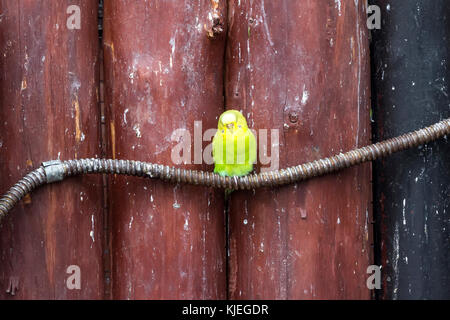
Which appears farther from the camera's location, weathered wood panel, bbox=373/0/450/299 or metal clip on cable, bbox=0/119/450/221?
weathered wood panel, bbox=373/0/450/299

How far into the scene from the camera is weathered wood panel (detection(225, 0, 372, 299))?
1210 millimetres

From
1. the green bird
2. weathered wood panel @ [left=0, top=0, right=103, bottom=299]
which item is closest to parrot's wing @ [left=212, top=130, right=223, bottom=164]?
the green bird

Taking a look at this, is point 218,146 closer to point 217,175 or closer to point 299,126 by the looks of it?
point 217,175

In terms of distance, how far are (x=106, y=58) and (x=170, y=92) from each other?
0.17m

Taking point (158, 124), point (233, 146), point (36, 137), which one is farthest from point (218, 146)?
point (36, 137)

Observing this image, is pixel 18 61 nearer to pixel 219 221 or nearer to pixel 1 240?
pixel 1 240

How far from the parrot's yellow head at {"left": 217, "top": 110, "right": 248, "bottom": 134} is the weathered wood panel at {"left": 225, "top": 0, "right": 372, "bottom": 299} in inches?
1.9

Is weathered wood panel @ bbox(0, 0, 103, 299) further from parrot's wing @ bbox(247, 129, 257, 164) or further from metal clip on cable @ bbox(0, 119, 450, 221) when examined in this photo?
parrot's wing @ bbox(247, 129, 257, 164)

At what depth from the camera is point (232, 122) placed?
116cm

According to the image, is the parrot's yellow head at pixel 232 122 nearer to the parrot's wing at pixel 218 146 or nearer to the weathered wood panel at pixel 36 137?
the parrot's wing at pixel 218 146

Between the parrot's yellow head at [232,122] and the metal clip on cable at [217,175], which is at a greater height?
the parrot's yellow head at [232,122]

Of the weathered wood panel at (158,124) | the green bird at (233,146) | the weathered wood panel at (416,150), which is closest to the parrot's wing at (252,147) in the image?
the green bird at (233,146)

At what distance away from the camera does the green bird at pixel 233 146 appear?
1.17 m

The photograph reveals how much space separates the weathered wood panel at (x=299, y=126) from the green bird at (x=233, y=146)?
0.04 metres
